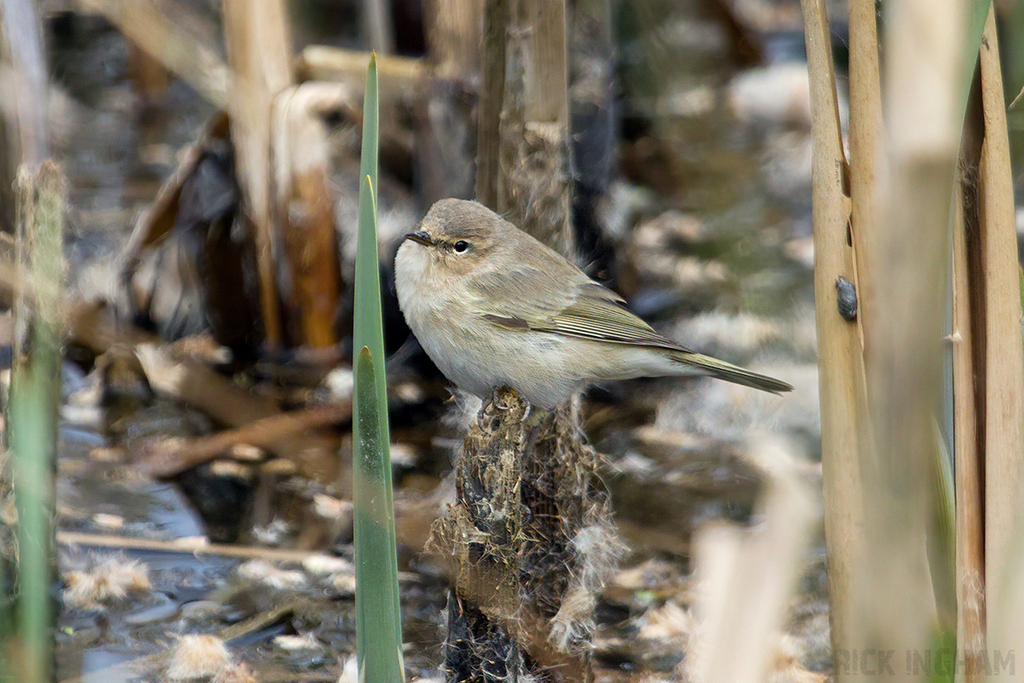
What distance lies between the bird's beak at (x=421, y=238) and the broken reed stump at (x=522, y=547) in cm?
56

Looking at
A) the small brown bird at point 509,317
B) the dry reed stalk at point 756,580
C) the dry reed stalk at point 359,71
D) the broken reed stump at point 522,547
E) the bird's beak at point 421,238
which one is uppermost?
the dry reed stalk at point 359,71

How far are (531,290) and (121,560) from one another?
195cm

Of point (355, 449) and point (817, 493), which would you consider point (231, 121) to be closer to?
point (817, 493)

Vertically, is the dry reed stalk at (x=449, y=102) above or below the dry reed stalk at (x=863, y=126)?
above

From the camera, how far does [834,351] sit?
1.57m

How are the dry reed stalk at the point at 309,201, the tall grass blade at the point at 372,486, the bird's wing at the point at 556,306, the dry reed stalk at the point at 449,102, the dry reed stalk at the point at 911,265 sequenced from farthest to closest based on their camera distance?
1. the dry reed stalk at the point at 309,201
2. the dry reed stalk at the point at 449,102
3. the bird's wing at the point at 556,306
4. the tall grass blade at the point at 372,486
5. the dry reed stalk at the point at 911,265

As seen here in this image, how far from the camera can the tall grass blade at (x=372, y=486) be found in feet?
4.85

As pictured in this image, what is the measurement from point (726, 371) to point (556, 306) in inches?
22.4

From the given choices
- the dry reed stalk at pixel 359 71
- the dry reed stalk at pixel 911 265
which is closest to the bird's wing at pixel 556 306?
the dry reed stalk at pixel 911 265

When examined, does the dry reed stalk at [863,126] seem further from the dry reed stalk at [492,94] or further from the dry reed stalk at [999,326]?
the dry reed stalk at [492,94]

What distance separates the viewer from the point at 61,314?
1.94m

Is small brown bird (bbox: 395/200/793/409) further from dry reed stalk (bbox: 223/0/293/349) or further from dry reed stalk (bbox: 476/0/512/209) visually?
dry reed stalk (bbox: 223/0/293/349)

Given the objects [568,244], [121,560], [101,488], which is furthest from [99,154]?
[568,244]

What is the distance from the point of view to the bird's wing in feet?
9.41
